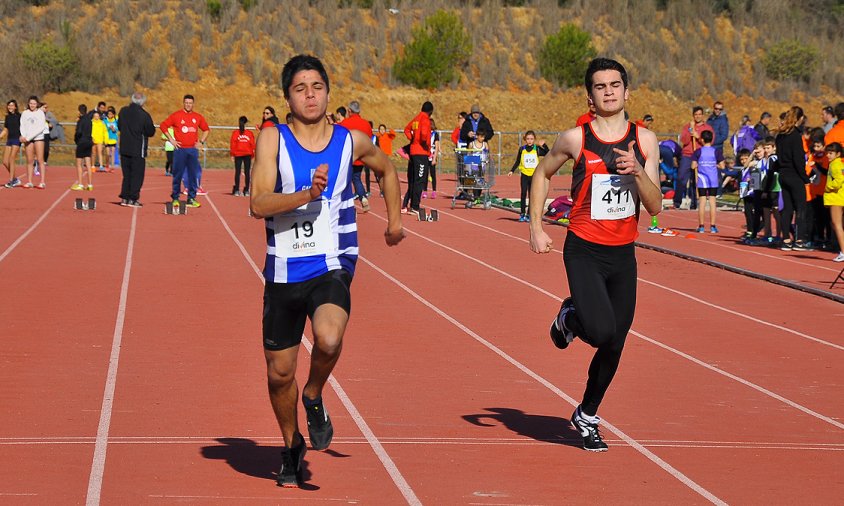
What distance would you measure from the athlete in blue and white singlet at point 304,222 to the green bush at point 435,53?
54622 mm

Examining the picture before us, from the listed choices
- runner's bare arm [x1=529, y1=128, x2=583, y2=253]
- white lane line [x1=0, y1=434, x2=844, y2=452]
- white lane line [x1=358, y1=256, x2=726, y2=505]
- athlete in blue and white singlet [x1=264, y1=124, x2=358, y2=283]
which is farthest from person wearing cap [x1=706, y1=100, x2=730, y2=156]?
athlete in blue and white singlet [x1=264, y1=124, x2=358, y2=283]

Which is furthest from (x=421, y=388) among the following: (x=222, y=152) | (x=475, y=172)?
(x=222, y=152)

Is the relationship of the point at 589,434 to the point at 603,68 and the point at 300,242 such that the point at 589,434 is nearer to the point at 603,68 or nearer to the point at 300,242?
the point at 603,68

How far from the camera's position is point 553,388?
9461 mm

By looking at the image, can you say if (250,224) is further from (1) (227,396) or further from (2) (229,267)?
(1) (227,396)

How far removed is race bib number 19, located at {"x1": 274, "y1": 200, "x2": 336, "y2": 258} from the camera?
6348 mm

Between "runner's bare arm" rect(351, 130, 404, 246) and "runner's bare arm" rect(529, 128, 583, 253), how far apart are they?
942 mm

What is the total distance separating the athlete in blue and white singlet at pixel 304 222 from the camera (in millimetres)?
6344

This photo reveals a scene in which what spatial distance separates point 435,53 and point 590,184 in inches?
2149

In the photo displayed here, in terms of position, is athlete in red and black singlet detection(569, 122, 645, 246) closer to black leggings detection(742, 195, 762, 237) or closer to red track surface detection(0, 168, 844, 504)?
red track surface detection(0, 168, 844, 504)

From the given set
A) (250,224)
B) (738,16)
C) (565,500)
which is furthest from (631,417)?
(738,16)

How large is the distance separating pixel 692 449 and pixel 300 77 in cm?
305

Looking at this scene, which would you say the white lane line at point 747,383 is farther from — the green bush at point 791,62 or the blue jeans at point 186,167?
the green bush at point 791,62

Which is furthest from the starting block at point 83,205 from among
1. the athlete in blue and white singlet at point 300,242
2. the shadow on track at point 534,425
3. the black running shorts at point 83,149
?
the athlete in blue and white singlet at point 300,242
